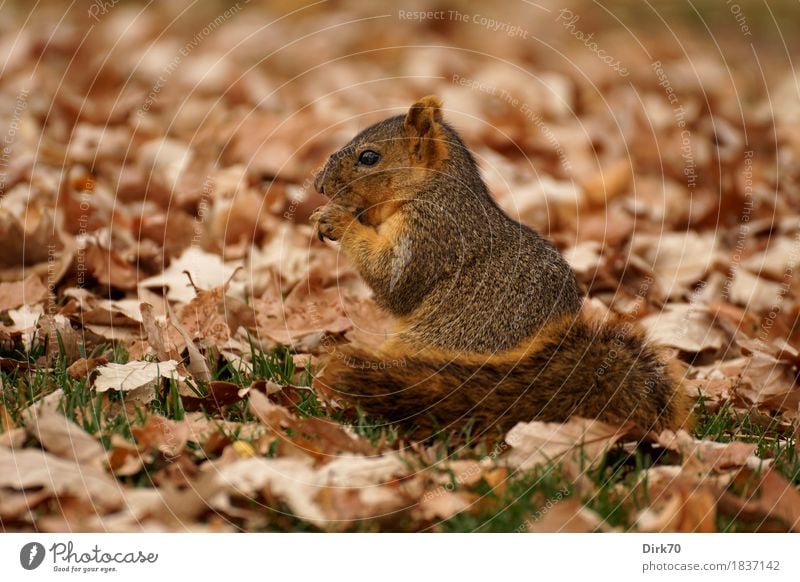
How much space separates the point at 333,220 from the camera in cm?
302

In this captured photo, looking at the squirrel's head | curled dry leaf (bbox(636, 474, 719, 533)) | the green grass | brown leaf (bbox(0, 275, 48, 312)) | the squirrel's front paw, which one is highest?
the squirrel's head

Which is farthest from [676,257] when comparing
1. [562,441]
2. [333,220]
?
[562,441]

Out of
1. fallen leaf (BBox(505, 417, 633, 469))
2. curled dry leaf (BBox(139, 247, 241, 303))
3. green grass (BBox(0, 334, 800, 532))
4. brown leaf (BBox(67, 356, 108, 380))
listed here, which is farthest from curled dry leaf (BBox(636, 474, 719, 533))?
curled dry leaf (BBox(139, 247, 241, 303))

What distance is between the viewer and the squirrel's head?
2.98 meters

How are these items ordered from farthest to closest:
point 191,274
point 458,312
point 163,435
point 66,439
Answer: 1. point 191,274
2. point 458,312
3. point 163,435
4. point 66,439

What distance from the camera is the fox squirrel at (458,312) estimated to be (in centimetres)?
248

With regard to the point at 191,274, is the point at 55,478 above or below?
below

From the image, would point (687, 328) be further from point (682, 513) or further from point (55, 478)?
point (55, 478)

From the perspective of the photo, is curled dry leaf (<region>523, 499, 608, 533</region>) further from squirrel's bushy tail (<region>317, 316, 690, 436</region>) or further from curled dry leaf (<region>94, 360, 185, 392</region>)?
curled dry leaf (<region>94, 360, 185, 392</region>)

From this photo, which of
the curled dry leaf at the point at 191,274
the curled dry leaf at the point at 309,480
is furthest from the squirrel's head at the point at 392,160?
the curled dry leaf at the point at 309,480

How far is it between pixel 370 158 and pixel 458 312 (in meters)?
0.55

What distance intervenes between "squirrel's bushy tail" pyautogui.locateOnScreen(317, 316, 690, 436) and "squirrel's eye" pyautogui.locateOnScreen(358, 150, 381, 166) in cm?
66

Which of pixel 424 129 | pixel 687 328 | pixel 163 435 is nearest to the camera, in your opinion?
pixel 163 435

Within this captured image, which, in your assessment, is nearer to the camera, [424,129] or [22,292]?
[424,129]
